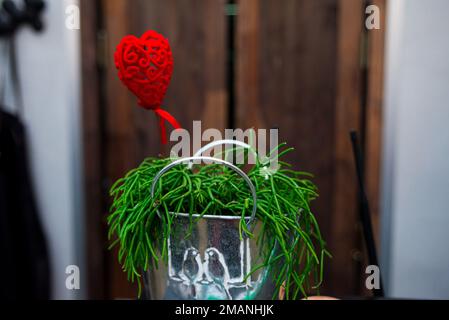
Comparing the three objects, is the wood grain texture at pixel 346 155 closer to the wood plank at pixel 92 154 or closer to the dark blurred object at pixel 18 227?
the wood plank at pixel 92 154

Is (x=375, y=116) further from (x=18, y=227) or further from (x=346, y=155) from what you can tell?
(x=18, y=227)

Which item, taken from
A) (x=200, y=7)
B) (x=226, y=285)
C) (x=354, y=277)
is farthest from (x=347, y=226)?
(x=226, y=285)

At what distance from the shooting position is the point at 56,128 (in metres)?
1.09

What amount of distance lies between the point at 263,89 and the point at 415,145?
1.42 feet

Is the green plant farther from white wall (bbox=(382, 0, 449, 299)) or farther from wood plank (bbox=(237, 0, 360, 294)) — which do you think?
wood plank (bbox=(237, 0, 360, 294))

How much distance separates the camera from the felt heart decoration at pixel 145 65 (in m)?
0.41

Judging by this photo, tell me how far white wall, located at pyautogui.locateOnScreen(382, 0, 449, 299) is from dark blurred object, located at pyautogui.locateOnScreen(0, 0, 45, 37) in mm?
942

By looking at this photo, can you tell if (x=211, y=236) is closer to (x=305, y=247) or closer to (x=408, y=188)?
(x=305, y=247)

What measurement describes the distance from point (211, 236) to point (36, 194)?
35.3 inches

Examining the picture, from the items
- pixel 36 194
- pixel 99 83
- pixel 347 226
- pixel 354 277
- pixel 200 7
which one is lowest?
pixel 354 277

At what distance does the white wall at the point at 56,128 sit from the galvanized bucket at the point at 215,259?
82 centimetres

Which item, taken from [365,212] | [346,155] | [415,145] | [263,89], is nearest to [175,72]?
[263,89]
